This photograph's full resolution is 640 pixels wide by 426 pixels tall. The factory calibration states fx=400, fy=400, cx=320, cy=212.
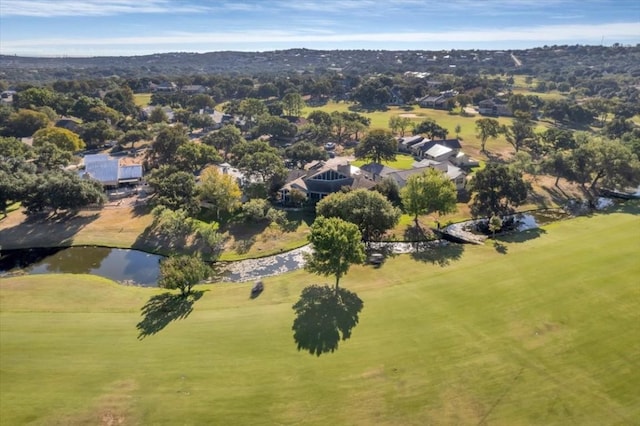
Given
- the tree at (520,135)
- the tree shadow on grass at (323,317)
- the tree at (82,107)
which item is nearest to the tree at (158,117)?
the tree at (82,107)

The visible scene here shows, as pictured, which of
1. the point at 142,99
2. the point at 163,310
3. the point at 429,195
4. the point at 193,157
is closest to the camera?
the point at 163,310

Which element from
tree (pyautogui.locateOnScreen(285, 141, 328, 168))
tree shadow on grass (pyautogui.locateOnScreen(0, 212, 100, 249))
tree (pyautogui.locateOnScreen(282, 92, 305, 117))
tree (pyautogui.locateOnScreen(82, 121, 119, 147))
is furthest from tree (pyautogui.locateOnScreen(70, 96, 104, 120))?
tree (pyautogui.locateOnScreen(285, 141, 328, 168))

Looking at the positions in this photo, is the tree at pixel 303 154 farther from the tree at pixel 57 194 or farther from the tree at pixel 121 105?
the tree at pixel 121 105

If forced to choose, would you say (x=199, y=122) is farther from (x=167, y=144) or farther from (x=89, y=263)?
(x=89, y=263)

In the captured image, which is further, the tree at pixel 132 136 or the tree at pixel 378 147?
the tree at pixel 132 136

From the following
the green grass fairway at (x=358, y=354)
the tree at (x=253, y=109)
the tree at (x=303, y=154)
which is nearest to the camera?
the green grass fairway at (x=358, y=354)

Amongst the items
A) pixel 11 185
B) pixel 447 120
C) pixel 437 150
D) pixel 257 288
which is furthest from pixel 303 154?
pixel 447 120
